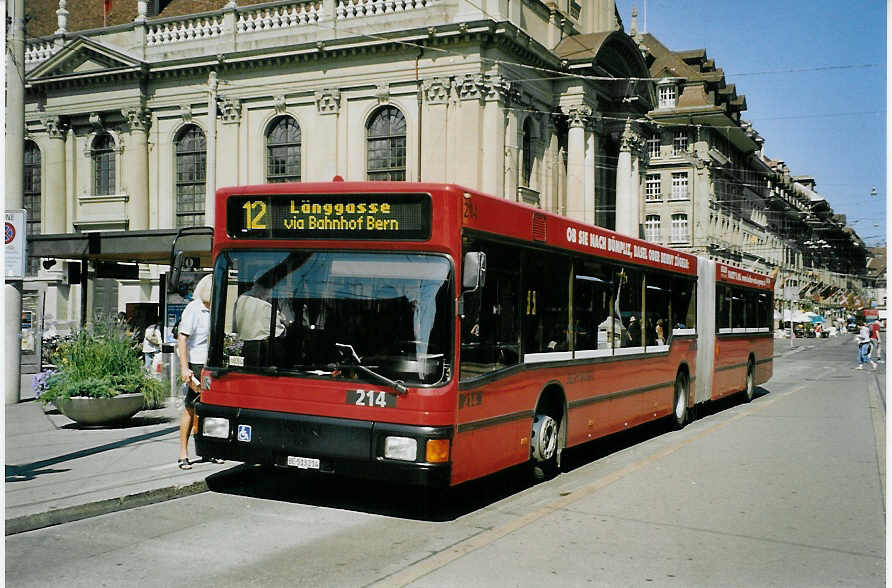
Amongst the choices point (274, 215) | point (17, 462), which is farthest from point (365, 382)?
point (17, 462)

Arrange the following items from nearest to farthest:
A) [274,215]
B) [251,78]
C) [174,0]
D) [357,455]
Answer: [357,455]
[274,215]
[251,78]
[174,0]

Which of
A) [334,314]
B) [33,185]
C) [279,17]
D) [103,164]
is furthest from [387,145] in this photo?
[334,314]

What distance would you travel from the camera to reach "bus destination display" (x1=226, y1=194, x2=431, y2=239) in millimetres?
7762

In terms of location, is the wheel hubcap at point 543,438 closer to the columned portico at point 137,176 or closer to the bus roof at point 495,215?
the bus roof at point 495,215

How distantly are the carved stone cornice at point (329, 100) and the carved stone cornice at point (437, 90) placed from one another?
12.3ft

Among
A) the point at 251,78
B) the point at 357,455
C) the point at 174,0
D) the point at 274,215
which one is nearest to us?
the point at 357,455

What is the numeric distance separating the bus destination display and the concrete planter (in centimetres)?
484

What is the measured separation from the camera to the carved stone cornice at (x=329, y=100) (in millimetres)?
37559

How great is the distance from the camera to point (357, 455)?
7594 millimetres

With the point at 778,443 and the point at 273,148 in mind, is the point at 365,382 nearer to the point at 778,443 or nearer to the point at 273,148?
the point at 778,443

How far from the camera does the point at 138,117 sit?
41094mm

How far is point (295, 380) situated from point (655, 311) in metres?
6.97

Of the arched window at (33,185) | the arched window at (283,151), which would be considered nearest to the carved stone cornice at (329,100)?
the arched window at (283,151)

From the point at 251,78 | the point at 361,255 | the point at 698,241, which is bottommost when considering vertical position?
the point at 361,255
